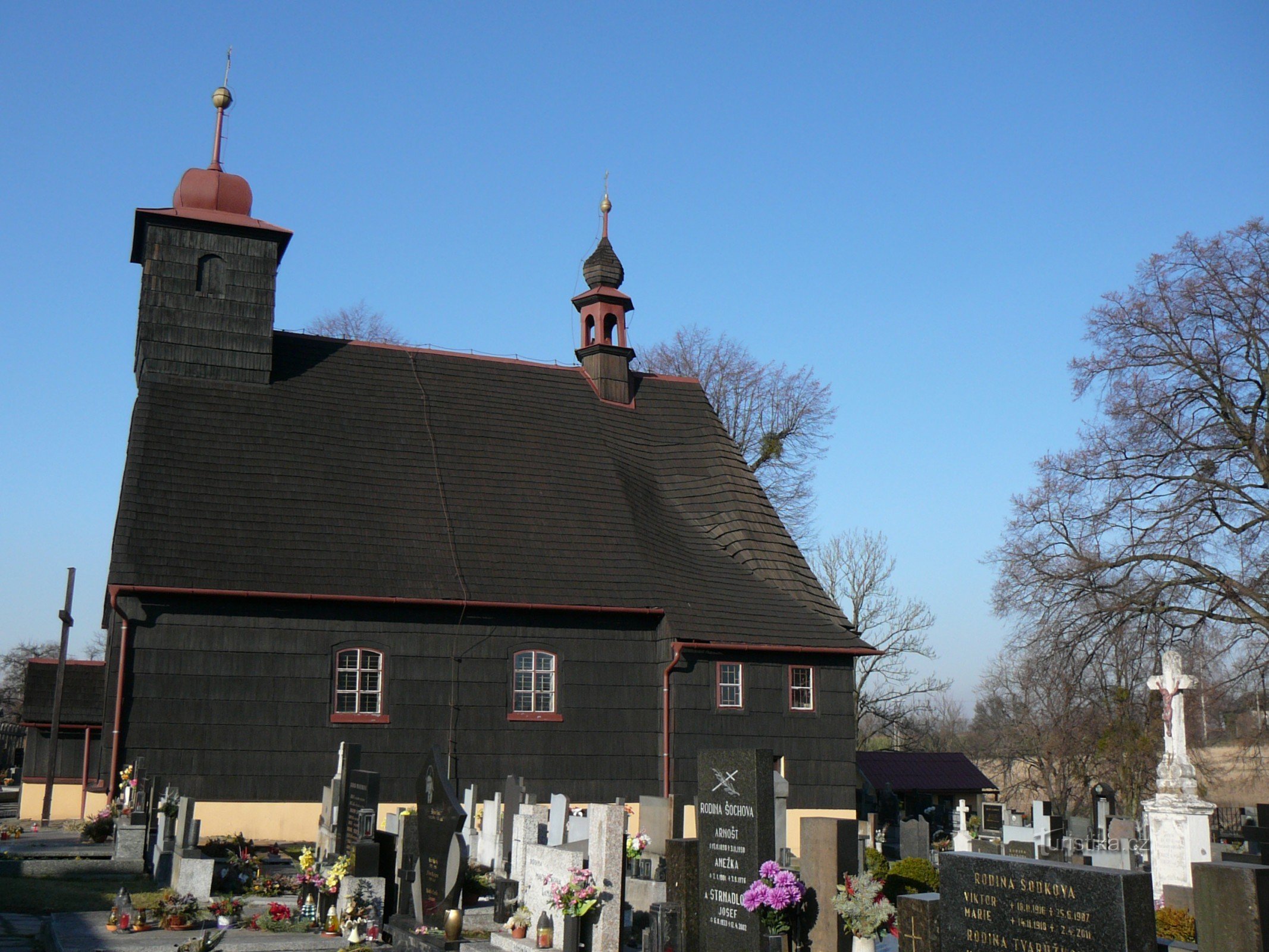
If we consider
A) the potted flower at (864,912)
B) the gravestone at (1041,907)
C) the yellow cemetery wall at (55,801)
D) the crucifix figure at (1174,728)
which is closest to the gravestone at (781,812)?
the potted flower at (864,912)

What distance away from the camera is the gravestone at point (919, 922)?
7637 mm

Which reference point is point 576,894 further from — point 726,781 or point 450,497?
point 450,497

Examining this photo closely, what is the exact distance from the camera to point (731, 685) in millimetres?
20625

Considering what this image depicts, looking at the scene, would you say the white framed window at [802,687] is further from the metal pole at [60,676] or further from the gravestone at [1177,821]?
the metal pole at [60,676]

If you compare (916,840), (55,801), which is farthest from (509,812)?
(55,801)

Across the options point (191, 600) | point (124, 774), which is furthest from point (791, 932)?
point (191, 600)

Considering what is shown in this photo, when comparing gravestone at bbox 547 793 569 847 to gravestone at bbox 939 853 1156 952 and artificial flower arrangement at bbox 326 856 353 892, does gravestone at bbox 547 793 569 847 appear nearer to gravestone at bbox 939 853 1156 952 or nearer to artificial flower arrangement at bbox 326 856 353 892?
artificial flower arrangement at bbox 326 856 353 892

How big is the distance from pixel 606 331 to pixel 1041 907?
20.0 metres

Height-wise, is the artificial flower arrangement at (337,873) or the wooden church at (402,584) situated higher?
the wooden church at (402,584)

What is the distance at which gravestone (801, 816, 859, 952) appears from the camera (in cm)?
983

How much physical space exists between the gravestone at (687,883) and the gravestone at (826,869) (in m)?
0.96

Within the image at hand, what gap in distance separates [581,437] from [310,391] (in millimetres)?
5347

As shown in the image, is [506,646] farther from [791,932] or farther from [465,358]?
[791,932]

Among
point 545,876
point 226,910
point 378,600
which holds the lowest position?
point 226,910
